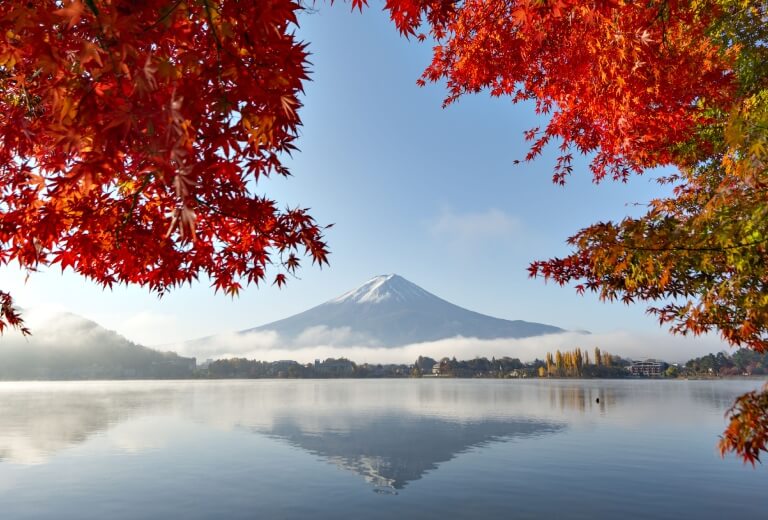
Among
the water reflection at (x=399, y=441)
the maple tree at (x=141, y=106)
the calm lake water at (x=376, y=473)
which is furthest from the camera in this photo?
the water reflection at (x=399, y=441)

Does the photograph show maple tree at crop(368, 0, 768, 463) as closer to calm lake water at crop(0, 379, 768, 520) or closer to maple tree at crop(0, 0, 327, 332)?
maple tree at crop(0, 0, 327, 332)

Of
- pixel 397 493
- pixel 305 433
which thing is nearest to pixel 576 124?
pixel 397 493

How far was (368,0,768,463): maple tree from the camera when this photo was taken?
21.3 feet

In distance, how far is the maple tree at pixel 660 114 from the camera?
21.3 ft

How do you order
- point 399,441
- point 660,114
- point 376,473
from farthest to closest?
point 399,441
point 376,473
point 660,114

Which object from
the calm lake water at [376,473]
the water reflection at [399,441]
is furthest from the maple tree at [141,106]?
the water reflection at [399,441]

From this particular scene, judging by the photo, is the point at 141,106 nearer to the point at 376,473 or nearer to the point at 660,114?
the point at 660,114

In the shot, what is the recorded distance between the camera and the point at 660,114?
11953mm

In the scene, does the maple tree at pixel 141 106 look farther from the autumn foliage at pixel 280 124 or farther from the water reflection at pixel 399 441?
the water reflection at pixel 399 441

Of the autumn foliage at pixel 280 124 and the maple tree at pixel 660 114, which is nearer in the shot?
the autumn foliage at pixel 280 124

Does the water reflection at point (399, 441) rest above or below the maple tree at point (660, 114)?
below

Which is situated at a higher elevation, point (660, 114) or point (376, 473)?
point (660, 114)

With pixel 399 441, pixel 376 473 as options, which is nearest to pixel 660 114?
pixel 376 473

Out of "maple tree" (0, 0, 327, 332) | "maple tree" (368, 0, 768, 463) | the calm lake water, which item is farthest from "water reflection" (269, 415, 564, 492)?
"maple tree" (0, 0, 327, 332)
